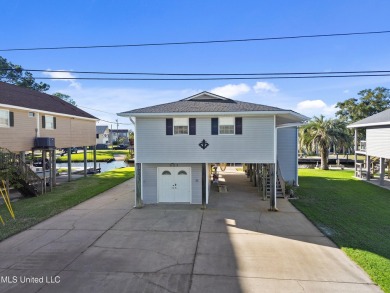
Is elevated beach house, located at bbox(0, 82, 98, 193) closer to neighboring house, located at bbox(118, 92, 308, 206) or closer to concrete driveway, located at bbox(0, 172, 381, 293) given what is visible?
concrete driveway, located at bbox(0, 172, 381, 293)

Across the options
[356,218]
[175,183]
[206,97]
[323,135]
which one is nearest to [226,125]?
[206,97]

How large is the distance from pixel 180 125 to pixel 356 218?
989 centimetres

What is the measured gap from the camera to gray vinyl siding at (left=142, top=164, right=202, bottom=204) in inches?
631

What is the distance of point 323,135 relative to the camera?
102 ft

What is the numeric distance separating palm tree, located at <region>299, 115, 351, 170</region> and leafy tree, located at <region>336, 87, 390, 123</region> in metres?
26.1

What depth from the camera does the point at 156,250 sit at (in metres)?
9.35

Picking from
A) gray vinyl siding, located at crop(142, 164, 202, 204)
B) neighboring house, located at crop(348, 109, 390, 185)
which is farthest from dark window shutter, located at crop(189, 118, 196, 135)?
neighboring house, located at crop(348, 109, 390, 185)

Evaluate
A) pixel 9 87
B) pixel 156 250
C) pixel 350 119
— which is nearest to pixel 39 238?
pixel 156 250

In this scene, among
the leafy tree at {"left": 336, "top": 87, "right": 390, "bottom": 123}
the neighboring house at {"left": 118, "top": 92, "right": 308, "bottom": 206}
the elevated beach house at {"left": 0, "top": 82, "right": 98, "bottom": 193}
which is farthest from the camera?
the leafy tree at {"left": 336, "top": 87, "right": 390, "bottom": 123}

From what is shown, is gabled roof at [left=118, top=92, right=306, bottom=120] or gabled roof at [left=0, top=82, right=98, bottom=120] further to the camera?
gabled roof at [left=0, top=82, right=98, bottom=120]

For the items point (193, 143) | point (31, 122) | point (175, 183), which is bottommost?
point (175, 183)

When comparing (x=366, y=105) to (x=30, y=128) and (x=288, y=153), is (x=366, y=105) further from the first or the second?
(x=30, y=128)

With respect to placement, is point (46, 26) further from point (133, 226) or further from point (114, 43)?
point (133, 226)

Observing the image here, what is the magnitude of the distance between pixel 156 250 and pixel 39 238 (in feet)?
16.0
